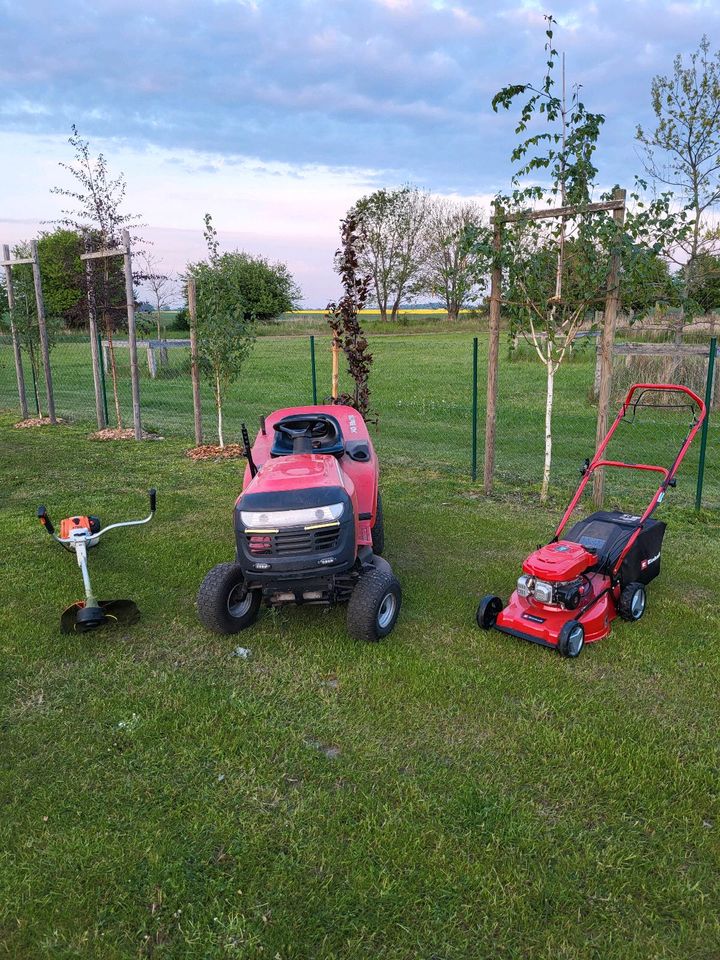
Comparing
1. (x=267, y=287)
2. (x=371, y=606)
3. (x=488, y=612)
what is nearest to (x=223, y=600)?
(x=371, y=606)

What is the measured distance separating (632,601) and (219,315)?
8.15 m

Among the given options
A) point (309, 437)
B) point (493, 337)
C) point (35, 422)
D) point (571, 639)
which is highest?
point (493, 337)

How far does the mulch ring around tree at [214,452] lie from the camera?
36.6 feet

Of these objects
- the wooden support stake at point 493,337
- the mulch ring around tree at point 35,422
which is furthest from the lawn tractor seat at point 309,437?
the mulch ring around tree at point 35,422

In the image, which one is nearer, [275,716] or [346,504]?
[275,716]

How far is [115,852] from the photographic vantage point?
3074 mm

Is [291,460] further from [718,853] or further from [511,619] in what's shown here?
[718,853]

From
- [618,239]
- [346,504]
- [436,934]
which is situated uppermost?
[618,239]

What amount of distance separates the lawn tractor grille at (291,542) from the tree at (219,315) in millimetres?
7085

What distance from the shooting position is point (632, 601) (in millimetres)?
5184

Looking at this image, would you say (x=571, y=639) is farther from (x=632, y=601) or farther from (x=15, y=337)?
(x=15, y=337)

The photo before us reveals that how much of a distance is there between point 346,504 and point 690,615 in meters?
2.86

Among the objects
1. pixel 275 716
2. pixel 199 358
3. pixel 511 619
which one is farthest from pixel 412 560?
pixel 199 358

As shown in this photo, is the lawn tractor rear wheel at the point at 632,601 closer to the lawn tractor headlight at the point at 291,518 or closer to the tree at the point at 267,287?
the lawn tractor headlight at the point at 291,518
